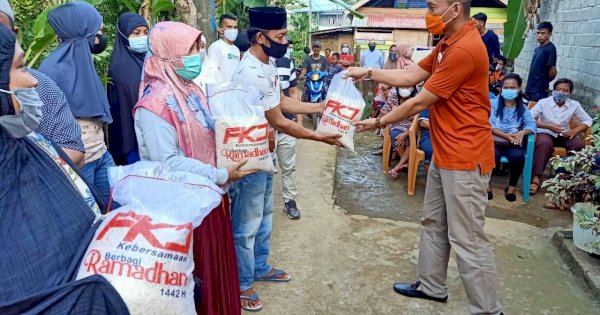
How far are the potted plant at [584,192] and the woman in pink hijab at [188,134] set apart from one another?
2634 mm

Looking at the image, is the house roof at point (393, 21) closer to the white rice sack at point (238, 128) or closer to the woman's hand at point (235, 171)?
the white rice sack at point (238, 128)

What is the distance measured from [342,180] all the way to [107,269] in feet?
14.7

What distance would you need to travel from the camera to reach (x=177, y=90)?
84.2 inches

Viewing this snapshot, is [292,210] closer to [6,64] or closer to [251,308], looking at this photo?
[251,308]

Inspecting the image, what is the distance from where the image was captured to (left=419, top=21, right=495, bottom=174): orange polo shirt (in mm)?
2559

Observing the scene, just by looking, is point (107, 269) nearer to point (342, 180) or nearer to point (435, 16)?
point (435, 16)

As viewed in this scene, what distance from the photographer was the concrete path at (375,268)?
9.80 ft

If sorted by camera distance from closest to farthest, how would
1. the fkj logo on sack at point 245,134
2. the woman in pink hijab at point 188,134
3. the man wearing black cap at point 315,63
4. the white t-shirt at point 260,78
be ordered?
the woman in pink hijab at point 188,134 < the fkj logo on sack at point 245,134 < the white t-shirt at point 260,78 < the man wearing black cap at point 315,63

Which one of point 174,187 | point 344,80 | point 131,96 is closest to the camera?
point 174,187

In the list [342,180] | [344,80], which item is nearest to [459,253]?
[344,80]

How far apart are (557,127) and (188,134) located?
4731 mm

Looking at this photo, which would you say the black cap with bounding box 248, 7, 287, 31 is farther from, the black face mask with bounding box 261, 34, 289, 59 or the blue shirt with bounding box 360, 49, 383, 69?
the blue shirt with bounding box 360, 49, 383, 69

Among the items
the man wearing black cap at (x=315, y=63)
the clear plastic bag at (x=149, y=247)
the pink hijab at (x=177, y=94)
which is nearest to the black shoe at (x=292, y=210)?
the pink hijab at (x=177, y=94)

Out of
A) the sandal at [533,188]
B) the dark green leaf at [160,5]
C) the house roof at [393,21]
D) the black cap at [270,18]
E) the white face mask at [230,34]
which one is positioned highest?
the house roof at [393,21]
